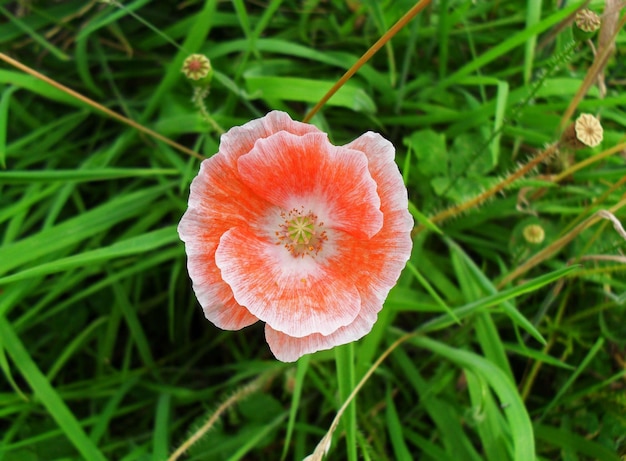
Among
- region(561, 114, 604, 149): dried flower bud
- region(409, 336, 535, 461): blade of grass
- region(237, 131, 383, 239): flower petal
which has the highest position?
region(561, 114, 604, 149): dried flower bud

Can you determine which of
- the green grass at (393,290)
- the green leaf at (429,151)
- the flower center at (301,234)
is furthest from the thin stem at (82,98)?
the green leaf at (429,151)

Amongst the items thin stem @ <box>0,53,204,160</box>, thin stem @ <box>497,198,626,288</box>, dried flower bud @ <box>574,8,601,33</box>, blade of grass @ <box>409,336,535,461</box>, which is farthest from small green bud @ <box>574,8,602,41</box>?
thin stem @ <box>0,53,204,160</box>

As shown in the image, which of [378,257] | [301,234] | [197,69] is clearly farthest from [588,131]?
[197,69]

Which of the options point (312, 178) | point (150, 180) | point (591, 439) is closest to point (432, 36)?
point (312, 178)

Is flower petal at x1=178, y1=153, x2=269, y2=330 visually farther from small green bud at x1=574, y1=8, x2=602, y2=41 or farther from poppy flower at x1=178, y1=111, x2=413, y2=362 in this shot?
small green bud at x1=574, y1=8, x2=602, y2=41

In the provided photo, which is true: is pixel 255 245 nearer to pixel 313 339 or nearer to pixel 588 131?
pixel 313 339

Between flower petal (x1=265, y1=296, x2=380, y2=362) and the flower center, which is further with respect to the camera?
the flower center

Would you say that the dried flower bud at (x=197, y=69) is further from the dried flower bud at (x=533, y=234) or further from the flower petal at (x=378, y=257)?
the dried flower bud at (x=533, y=234)

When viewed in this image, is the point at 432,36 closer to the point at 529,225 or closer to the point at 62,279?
the point at 529,225
